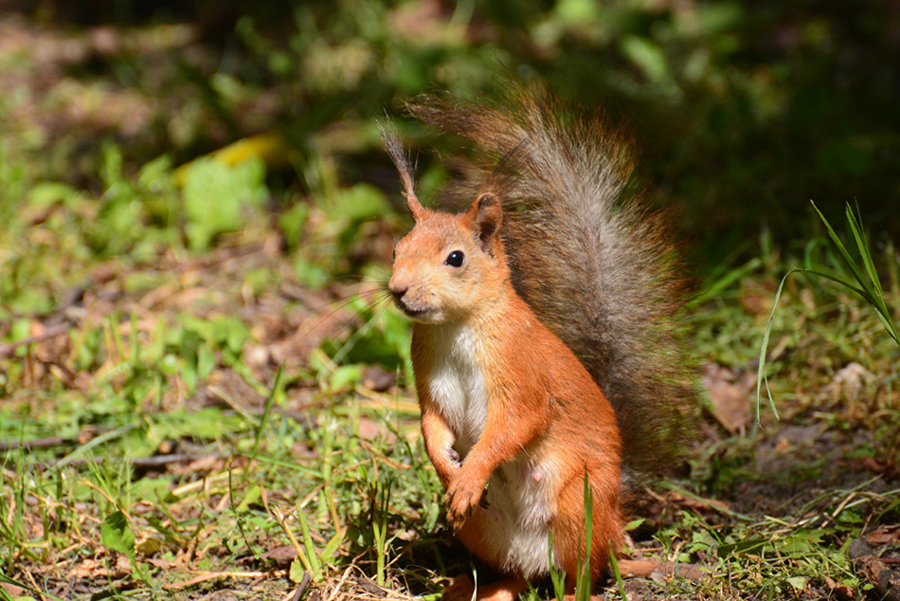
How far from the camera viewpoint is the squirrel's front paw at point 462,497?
5.38ft

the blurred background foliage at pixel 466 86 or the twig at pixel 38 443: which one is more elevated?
the blurred background foliage at pixel 466 86

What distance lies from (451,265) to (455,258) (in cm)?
2

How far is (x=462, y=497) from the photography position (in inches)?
64.5

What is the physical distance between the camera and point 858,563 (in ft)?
5.89

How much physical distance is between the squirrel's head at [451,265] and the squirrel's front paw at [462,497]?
12.9 inches

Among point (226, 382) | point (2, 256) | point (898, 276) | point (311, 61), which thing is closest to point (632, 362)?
point (898, 276)

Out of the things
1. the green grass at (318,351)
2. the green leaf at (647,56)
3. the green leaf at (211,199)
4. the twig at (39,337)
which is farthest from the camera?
the green leaf at (647,56)

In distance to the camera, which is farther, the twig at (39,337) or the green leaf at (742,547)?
the twig at (39,337)

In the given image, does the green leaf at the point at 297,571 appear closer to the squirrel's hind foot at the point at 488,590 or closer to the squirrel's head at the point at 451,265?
the squirrel's hind foot at the point at 488,590

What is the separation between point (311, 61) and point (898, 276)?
11.6 feet

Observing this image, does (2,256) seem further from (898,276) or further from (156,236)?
(898,276)

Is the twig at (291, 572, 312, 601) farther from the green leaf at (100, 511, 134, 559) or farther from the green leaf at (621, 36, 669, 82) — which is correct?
the green leaf at (621, 36, 669, 82)

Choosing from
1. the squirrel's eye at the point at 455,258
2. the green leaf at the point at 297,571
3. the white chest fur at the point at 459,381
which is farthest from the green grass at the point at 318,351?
the squirrel's eye at the point at 455,258

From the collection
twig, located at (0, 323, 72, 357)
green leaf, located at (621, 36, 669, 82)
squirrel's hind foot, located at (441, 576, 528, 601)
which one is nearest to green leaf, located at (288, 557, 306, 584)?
squirrel's hind foot, located at (441, 576, 528, 601)
